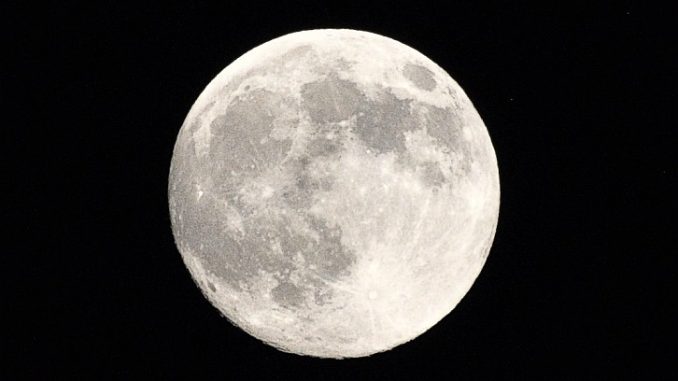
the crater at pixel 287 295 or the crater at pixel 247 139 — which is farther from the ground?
the crater at pixel 247 139

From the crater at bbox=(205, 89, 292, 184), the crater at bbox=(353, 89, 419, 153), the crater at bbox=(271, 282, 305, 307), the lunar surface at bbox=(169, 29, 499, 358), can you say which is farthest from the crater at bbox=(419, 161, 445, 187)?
the crater at bbox=(271, 282, 305, 307)

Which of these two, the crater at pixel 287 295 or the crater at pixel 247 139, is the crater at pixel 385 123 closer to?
the crater at pixel 247 139

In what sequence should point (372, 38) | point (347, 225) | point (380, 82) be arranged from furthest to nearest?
point (372, 38)
point (380, 82)
point (347, 225)

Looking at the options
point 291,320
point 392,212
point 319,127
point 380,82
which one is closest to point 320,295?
point 291,320

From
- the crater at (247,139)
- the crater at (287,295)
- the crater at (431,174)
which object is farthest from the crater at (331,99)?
the crater at (287,295)

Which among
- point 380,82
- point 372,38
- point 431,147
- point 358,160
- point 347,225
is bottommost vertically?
point 347,225

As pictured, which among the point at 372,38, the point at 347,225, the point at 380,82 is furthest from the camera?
the point at 372,38

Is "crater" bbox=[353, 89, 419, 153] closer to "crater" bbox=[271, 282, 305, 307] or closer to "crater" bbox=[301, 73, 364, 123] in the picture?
"crater" bbox=[301, 73, 364, 123]

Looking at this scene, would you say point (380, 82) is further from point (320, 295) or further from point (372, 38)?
point (320, 295)
